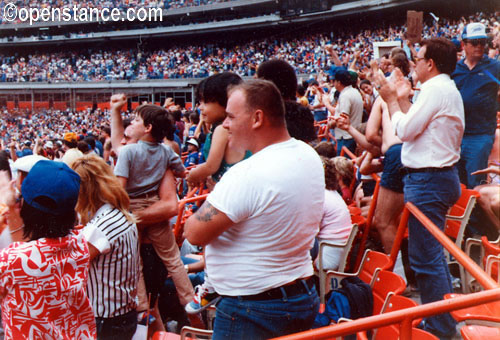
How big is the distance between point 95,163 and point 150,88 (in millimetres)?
30317

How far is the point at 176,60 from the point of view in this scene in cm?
3188

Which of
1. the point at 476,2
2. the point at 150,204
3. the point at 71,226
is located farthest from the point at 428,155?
the point at 476,2

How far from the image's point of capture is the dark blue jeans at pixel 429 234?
2.52 metres

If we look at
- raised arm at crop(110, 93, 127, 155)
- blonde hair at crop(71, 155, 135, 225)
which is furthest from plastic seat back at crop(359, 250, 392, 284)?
raised arm at crop(110, 93, 127, 155)

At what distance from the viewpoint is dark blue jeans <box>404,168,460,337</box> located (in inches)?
99.0

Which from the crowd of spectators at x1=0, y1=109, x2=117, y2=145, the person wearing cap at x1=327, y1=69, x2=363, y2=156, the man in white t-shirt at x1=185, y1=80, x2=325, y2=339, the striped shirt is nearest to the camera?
the man in white t-shirt at x1=185, y1=80, x2=325, y2=339

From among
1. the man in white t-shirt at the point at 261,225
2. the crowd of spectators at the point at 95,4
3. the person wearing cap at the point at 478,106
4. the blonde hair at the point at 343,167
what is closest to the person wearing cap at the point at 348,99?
the blonde hair at the point at 343,167

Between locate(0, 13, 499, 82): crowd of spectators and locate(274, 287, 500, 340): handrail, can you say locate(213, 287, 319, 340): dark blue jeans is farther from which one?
locate(0, 13, 499, 82): crowd of spectators

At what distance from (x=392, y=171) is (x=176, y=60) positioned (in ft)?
99.5

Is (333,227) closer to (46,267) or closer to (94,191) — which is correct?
(94,191)

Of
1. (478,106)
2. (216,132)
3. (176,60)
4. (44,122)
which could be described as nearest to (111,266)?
(216,132)

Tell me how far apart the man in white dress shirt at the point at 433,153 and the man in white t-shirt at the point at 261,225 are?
1130 mm

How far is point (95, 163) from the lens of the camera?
2.28 meters

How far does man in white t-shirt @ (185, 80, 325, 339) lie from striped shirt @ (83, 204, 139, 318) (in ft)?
2.37
